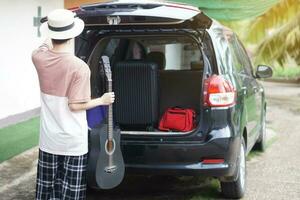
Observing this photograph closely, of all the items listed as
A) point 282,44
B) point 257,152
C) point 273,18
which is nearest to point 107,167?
point 257,152

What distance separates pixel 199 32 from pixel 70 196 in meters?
1.88

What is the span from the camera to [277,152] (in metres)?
8.35

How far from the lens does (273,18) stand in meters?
20.7

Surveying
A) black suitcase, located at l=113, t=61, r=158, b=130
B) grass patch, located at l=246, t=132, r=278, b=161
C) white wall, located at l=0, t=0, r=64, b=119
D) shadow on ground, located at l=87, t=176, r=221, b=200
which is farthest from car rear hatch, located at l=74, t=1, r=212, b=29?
white wall, located at l=0, t=0, r=64, b=119

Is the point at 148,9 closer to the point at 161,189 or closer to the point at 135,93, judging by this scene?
the point at 135,93

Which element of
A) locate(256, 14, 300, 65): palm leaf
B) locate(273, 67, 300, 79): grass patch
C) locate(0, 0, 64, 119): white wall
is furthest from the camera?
locate(273, 67, 300, 79): grass patch

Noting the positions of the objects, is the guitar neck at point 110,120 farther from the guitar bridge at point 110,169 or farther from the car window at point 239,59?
the car window at point 239,59

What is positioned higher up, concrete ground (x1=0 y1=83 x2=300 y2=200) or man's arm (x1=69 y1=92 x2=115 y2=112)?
man's arm (x1=69 y1=92 x2=115 y2=112)

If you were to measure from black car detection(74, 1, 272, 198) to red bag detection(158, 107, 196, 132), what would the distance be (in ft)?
0.32

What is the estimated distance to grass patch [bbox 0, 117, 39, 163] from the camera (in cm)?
766

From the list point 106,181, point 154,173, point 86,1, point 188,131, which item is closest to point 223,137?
point 188,131

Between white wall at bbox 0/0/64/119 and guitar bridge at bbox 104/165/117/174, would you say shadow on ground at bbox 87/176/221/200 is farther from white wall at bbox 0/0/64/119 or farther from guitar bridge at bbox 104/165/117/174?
white wall at bbox 0/0/64/119

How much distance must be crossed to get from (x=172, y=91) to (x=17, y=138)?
131 inches

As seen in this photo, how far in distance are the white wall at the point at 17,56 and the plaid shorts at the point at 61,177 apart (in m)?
4.83
